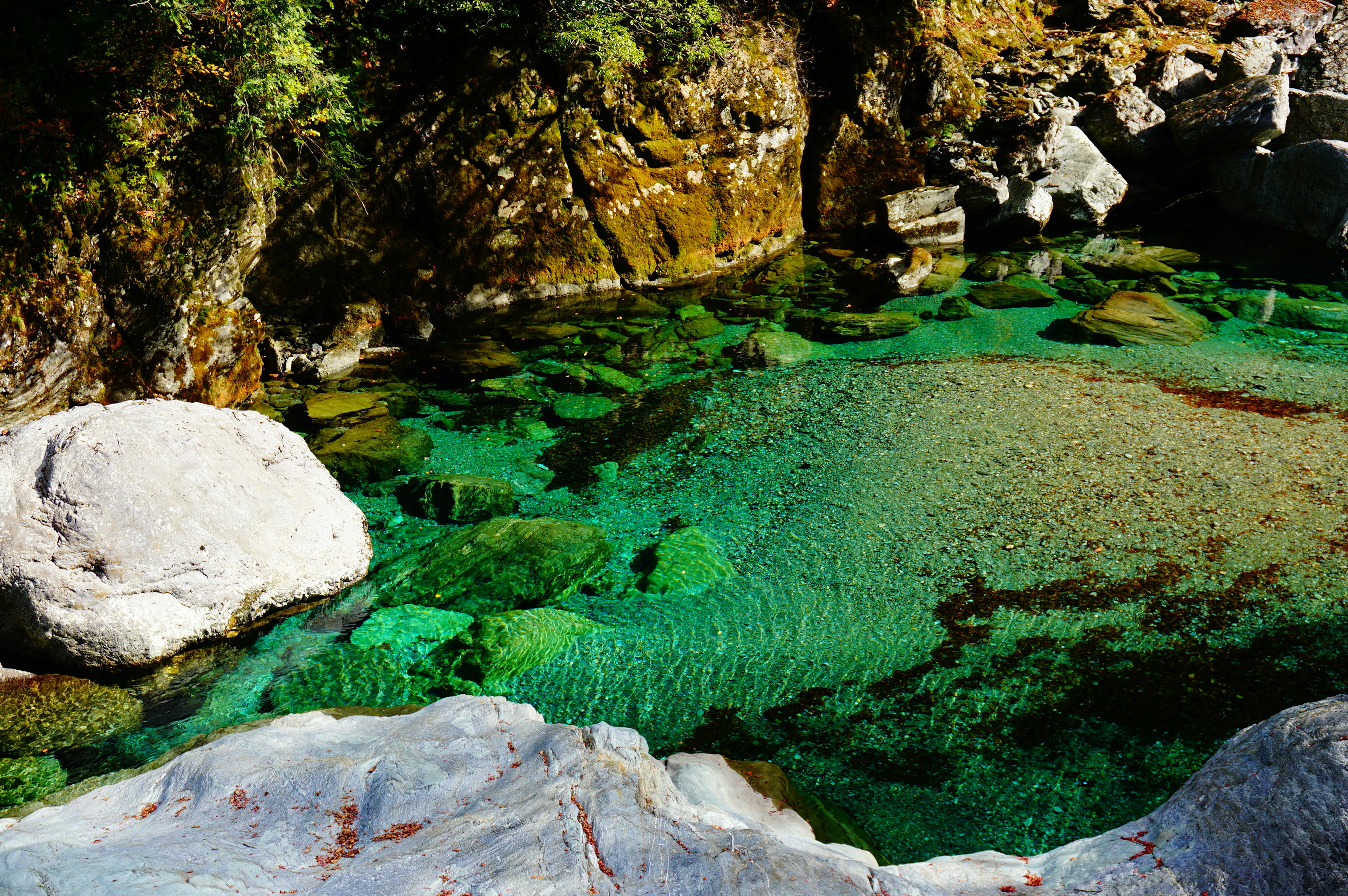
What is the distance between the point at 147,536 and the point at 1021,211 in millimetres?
13742

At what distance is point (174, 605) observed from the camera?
17.7 feet

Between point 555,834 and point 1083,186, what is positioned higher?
point 1083,186

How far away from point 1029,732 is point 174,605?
18.0 ft

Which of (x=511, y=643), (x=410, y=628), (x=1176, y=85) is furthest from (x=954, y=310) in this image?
(x=1176, y=85)

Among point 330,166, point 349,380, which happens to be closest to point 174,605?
point 349,380

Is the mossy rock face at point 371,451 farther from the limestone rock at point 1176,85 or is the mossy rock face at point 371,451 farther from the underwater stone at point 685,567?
the limestone rock at point 1176,85

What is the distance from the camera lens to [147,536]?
5.40 m

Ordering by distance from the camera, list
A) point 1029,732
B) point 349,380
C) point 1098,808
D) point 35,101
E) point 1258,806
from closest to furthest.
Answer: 1. point 1258,806
2. point 1098,808
3. point 1029,732
4. point 35,101
5. point 349,380

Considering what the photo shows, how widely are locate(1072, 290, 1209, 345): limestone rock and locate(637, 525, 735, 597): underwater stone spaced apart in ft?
22.4

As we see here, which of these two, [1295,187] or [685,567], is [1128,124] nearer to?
[1295,187]

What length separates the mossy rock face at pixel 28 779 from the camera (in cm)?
420

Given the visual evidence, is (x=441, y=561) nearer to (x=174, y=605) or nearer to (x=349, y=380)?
(x=174, y=605)

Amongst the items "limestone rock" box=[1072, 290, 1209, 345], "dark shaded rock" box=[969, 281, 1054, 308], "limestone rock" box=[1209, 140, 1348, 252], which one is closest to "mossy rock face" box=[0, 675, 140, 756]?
"limestone rock" box=[1072, 290, 1209, 345]

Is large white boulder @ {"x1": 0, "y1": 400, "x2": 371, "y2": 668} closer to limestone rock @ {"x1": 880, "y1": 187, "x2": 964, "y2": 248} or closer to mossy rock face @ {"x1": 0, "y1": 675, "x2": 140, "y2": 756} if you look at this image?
mossy rock face @ {"x1": 0, "y1": 675, "x2": 140, "y2": 756}
